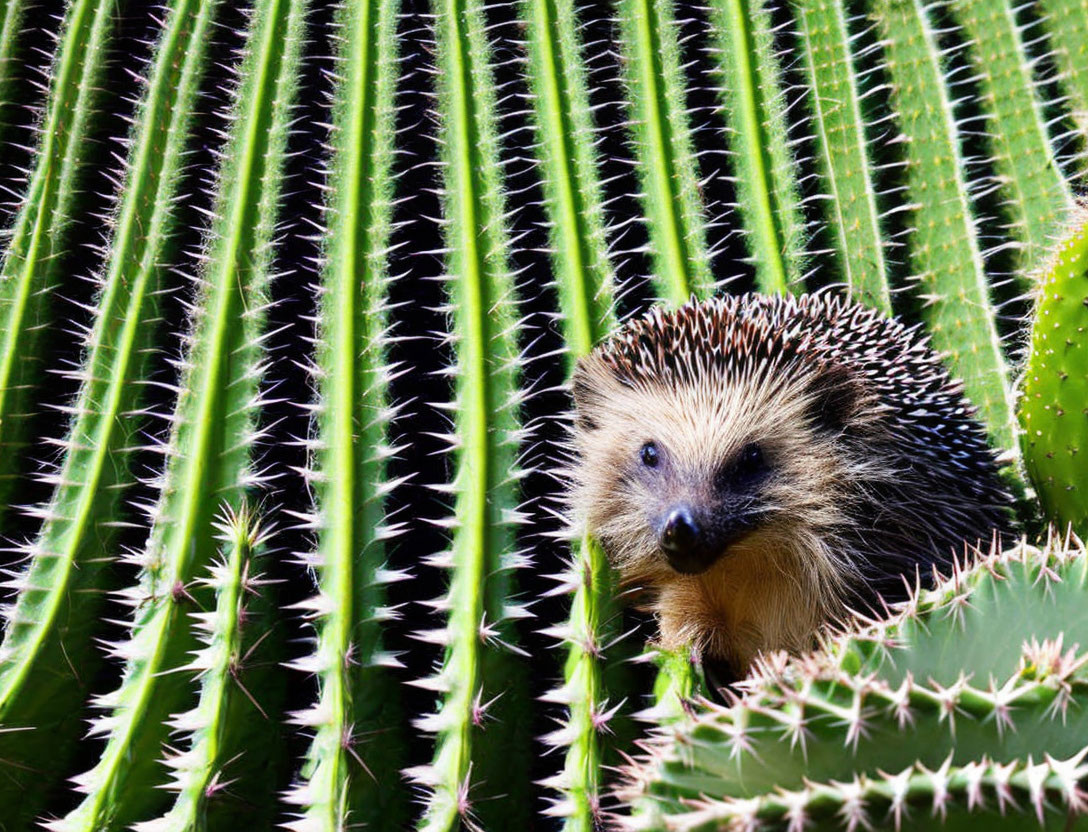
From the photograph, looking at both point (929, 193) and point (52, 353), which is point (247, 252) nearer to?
point (52, 353)

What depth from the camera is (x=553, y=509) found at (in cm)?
268

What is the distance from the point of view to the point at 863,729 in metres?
1.49

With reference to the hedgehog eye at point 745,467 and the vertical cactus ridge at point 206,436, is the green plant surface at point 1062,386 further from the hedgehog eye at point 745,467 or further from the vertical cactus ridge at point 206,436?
the vertical cactus ridge at point 206,436

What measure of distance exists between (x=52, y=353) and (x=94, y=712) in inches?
36.2

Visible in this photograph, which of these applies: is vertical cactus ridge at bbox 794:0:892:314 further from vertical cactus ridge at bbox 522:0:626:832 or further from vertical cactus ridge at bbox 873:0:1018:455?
vertical cactus ridge at bbox 522:0:626:832

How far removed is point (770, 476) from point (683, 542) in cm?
39

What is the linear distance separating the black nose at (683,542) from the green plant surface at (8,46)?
223cm

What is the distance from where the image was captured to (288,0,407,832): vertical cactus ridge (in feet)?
7.33

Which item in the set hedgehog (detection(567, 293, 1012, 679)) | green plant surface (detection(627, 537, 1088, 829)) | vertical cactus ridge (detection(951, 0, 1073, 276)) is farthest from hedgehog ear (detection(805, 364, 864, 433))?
vertical cactus ridge (detection(951, 0, 1073, 276))

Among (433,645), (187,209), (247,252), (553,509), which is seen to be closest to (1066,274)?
(553,509)

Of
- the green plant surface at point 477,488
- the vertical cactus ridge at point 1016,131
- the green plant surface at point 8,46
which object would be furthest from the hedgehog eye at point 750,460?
the green plant surface at point 8,46

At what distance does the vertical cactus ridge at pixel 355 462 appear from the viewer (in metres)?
2.23

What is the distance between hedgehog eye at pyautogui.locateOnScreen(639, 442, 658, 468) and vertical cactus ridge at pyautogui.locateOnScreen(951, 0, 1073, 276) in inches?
56.0

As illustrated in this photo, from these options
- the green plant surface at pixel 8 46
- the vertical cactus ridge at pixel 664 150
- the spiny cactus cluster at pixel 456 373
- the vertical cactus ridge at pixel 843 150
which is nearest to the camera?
the spiny cactus cluster at pixel 456 373
